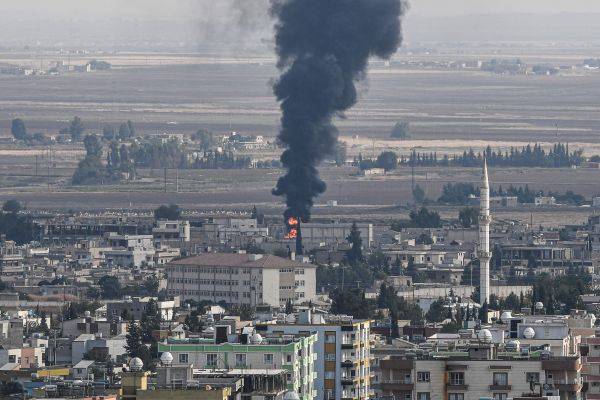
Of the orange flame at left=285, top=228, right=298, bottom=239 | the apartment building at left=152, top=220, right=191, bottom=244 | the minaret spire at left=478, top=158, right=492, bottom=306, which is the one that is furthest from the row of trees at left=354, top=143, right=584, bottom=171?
the minaret spire at left=478, top=158, right=492, bottom=306

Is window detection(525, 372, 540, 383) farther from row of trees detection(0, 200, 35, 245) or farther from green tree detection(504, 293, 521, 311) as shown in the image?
row of trees detection(0, 200, 35, 245)

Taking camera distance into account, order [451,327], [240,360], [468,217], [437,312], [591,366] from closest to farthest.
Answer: [240,360], [591,366], [451,327], [437,312], [468,217]

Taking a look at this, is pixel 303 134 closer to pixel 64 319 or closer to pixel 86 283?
pixel 86 283

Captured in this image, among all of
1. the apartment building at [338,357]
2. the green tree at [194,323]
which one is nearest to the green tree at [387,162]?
the green tree at [194,323]

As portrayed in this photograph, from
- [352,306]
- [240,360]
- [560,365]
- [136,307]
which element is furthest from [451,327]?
[560,365]

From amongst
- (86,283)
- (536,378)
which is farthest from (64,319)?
(536,378)

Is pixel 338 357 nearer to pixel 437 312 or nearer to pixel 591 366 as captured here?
pixel 591 366

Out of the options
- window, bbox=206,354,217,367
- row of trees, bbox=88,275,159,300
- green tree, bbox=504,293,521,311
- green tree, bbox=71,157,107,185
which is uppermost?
window, bbox=206,354,217,367
